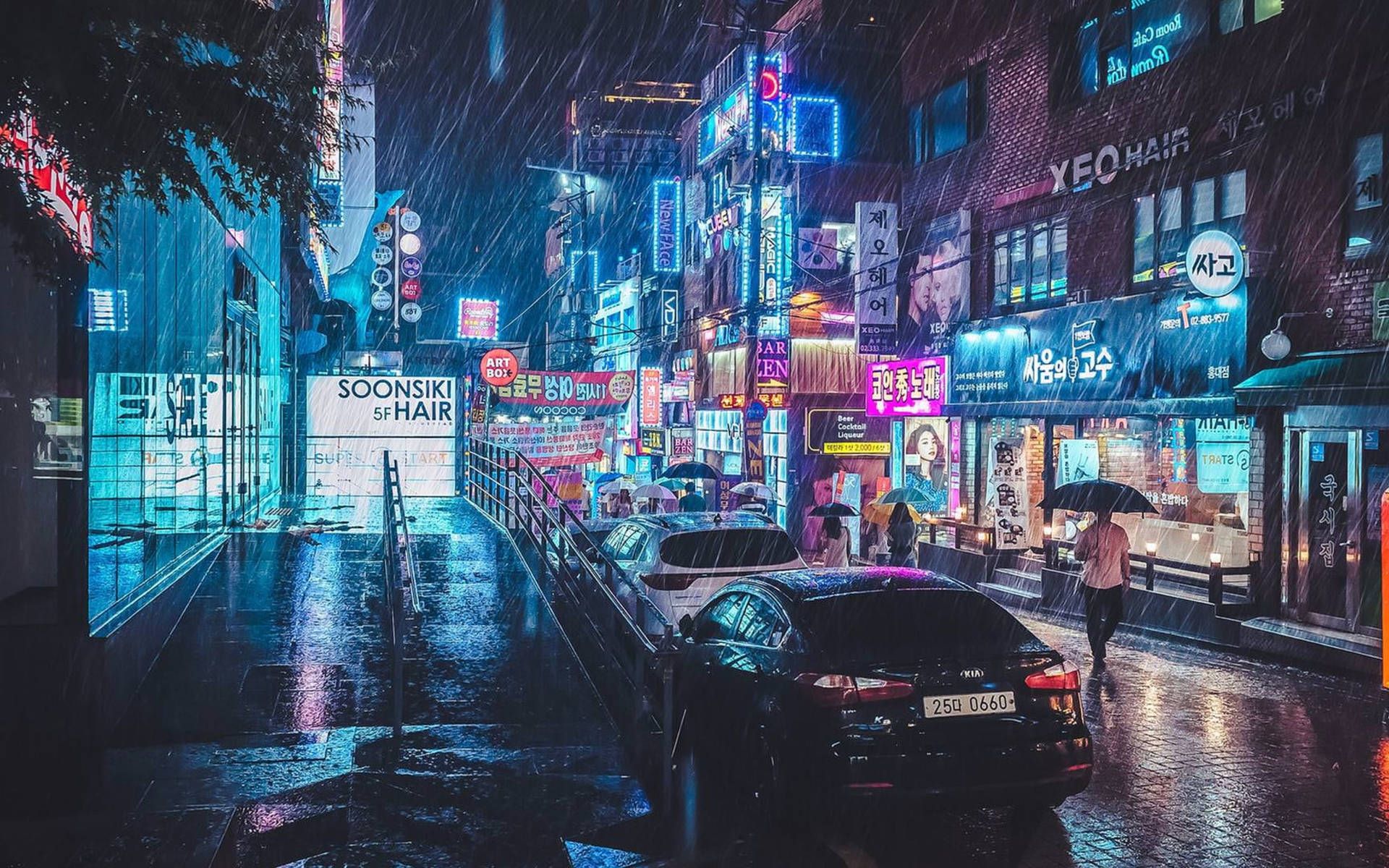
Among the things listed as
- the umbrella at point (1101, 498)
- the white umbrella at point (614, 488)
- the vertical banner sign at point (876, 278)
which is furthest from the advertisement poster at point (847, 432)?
the umbrella at point (1101, 498)

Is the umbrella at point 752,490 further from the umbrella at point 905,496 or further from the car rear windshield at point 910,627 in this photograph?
the car rear windshield at point 910,627

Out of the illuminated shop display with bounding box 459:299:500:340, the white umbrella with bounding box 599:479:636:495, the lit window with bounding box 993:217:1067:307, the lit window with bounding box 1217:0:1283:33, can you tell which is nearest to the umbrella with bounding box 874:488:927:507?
the lit window with bounding box 993:217:1067:307

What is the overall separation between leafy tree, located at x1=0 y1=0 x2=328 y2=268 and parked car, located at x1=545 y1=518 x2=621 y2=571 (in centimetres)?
546

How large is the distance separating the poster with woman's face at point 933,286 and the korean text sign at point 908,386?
0.43 m

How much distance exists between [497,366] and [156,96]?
23277 millimetres

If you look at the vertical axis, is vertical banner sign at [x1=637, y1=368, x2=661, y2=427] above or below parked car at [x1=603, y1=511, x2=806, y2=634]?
above

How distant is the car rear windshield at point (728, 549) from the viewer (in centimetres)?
1233

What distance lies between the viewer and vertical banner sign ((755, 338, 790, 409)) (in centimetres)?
3206

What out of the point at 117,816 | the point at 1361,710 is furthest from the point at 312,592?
the point at 1361,710

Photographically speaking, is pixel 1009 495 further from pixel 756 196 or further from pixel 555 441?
pixel 756 196

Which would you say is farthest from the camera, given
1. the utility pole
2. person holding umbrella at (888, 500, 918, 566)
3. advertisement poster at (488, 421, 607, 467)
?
the utility pole

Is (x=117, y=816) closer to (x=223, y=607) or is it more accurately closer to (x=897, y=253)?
(x=223, y=607)

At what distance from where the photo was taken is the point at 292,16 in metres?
6.64

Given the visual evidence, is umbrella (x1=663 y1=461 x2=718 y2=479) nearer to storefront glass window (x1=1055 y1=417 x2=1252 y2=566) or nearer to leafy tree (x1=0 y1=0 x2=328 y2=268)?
storefront glass window (x1=1055 y1=417 x2=1252 y2=566)
